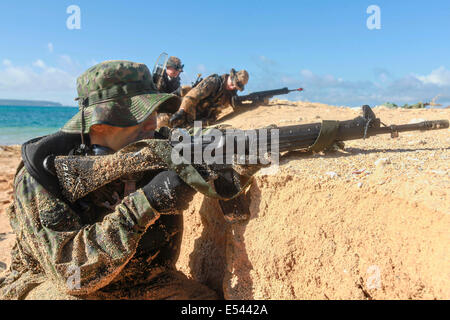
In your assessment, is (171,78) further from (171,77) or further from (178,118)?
(178,118)

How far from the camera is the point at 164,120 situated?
7.97m

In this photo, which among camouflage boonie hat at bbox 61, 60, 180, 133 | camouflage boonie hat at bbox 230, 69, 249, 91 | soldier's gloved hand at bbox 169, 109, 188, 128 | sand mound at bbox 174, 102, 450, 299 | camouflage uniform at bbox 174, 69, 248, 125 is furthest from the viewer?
camouflage boonie hat at bbox 230, 69, 249, 91

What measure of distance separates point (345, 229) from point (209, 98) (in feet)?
22.1

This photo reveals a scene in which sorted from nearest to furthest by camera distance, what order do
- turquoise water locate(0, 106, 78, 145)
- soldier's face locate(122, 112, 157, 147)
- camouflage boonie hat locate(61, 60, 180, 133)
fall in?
camouflage boonie hat locate(61, 60, 180, 133) < soldier's face locate(122, 112, 157, 147) < turquoise water locate(0, 106, 78, 145)

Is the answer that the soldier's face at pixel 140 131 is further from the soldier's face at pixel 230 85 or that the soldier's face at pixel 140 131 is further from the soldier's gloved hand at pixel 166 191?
the soldier's face at pixel 230 85

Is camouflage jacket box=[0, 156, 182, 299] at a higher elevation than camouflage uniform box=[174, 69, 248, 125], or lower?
lower

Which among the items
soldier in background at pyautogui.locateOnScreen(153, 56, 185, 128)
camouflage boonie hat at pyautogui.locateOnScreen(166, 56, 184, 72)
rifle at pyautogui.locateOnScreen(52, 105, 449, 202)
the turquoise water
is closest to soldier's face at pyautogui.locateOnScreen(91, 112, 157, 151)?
rifle at pyautogui.locateOnScreen(52, 105, 449, 202)

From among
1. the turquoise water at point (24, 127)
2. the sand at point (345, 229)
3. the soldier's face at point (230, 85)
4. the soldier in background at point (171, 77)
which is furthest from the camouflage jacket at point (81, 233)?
the turquoise water at point (24, 127)

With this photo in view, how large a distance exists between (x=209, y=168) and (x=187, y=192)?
162 mm

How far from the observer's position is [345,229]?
1595 millimetres

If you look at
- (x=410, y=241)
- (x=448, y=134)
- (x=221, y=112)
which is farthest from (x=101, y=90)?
(x=221, y=112)

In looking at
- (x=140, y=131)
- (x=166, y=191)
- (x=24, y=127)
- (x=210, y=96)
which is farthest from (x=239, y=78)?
(x=24, y=127)

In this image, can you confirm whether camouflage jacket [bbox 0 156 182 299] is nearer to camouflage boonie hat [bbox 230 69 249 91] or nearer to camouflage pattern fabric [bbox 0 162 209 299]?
camouflage pattern fabric [bbox 0 162 209 299]

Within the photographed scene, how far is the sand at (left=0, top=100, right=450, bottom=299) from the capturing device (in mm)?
1363
